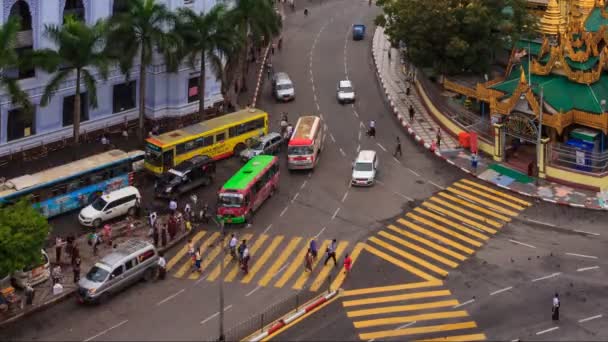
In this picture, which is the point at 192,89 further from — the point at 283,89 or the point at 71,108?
the point at 71,108

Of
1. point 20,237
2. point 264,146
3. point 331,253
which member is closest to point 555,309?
point 331,253

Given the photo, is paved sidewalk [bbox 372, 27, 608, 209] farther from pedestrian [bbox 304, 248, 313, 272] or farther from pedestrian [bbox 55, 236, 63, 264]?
pedestrian [bbox 55, 236, 63, 264]

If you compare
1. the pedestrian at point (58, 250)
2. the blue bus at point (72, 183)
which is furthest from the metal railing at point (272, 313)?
the blue bus at point (72, 183)

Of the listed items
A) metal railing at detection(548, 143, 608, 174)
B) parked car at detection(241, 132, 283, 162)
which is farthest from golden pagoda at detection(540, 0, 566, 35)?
parked car at detection(241, 132, 283, 162)

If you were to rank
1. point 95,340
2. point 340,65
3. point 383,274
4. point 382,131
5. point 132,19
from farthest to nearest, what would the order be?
1. point 340,65
2. point 382,131
3. point 132,19
4. point 383,274
5. point 95,340

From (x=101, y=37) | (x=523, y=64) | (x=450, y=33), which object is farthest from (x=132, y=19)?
(x=523, y=64)

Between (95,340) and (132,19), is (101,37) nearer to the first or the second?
(132,19)

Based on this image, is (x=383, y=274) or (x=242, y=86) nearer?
(x=383, y=274)
